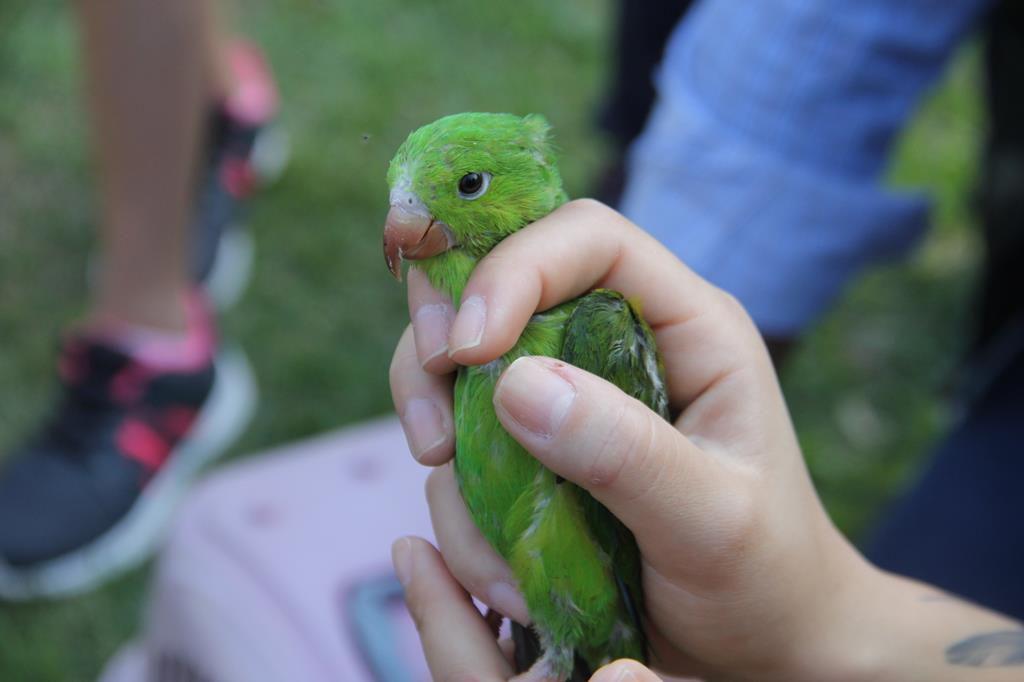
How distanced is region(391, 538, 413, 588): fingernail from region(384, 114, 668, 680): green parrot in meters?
0.17

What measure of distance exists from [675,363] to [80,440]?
2.09 meters

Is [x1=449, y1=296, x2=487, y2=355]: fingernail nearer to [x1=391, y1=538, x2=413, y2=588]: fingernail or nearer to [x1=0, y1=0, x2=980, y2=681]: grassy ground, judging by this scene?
[x1=391, y1=538, x2=413, y2=588]: fingernail

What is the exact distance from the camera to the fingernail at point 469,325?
4.21 ft

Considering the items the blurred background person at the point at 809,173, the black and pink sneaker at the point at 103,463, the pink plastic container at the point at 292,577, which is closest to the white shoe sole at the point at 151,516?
the black and pink sneaker at the point at 103,463

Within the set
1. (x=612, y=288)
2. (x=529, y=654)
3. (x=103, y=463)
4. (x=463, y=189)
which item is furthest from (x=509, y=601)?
(x=103, y=463)

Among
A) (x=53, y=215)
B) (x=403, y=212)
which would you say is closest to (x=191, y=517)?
(x=403, y=212)

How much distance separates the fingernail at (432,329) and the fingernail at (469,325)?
73 mm

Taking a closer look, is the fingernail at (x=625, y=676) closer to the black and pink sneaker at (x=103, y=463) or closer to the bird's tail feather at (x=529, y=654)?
the bird's tail feather at (x=529, y=654)

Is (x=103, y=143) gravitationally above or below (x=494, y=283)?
above

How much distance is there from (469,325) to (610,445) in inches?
9.4

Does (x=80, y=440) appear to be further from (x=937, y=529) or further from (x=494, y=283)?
(x=937, y=529)

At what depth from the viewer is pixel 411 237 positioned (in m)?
1.31

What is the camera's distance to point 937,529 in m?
2.44

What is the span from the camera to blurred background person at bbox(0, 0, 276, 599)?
2.78 metres
